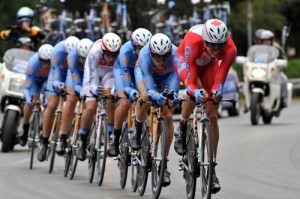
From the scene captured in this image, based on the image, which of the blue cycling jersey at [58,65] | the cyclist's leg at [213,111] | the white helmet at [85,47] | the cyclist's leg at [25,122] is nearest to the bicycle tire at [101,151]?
the white helmet at [85,47]

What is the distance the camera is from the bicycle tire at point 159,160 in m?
12.7

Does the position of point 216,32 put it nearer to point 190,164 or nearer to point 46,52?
point 190,164

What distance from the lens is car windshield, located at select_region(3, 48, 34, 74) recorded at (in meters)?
21.0

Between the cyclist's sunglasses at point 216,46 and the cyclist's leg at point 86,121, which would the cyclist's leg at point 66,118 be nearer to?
the cyclist's leg at point 86,121

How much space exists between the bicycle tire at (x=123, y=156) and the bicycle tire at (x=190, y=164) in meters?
1.56

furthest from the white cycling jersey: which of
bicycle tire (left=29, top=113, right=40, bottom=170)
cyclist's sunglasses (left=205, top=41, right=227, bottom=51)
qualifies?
cyclist's sunglasses (left=205, top=41, right=227, bottom=51)

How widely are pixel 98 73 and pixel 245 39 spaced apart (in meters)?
45.3

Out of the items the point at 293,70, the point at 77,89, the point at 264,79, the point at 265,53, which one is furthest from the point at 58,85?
the point at 293,70

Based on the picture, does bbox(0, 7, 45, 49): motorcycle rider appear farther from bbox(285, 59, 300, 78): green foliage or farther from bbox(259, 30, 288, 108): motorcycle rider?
bbox(285, 59, 300, 78): green foliage

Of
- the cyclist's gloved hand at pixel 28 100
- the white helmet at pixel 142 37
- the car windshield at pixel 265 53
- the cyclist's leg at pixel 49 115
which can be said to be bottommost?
the cyclist's leg at pixel 49 115

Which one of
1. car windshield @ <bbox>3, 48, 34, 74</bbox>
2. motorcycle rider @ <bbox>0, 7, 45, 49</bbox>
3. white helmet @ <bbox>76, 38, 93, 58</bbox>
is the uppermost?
motorcycle rider @ <bbox>0, 7, 45, 49</bbox>

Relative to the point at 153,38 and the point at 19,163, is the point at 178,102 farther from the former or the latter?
the point at 19,163

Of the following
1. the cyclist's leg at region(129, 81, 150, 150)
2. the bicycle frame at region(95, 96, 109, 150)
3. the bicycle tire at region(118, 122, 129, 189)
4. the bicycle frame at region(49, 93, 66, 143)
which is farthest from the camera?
the bicycle frame at region(49, 93, 66, 143)

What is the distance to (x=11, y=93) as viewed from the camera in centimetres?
2020
